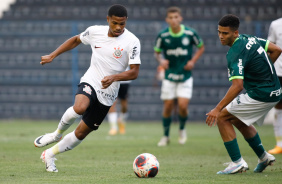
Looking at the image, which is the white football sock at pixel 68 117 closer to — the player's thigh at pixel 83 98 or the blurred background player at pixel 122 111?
the player's thigh at pixel 83 98

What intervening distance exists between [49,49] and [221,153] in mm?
13381

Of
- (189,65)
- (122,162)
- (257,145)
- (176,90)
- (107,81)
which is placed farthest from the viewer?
(176,90)

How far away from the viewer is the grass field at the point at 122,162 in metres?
6.18

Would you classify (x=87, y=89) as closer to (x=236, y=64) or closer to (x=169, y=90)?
(x=236, y=64)

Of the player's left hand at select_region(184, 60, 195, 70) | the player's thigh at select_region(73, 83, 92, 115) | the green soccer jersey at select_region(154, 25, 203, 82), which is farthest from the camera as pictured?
the green soccer jersey at select_region(154, 25, 203, 82)

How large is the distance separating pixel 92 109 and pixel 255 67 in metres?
2.20

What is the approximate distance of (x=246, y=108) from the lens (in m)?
6.73

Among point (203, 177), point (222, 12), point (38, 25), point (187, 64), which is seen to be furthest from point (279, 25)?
point (38, 25)

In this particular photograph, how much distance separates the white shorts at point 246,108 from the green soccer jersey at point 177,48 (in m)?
4.80

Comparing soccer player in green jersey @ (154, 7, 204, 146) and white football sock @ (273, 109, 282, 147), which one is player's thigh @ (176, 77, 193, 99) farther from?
white football sock @ (273, 109, 282, 147)

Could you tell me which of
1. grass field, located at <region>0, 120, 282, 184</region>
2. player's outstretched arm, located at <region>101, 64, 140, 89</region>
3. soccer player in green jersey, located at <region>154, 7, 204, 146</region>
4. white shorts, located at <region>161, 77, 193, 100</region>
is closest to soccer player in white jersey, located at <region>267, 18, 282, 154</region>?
grass field, located at <region>0, 120, 282, 184</region>

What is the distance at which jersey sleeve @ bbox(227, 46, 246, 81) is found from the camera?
247 inches

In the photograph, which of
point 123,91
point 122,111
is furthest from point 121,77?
point 122,111

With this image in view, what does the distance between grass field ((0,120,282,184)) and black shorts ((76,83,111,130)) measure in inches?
25.7
